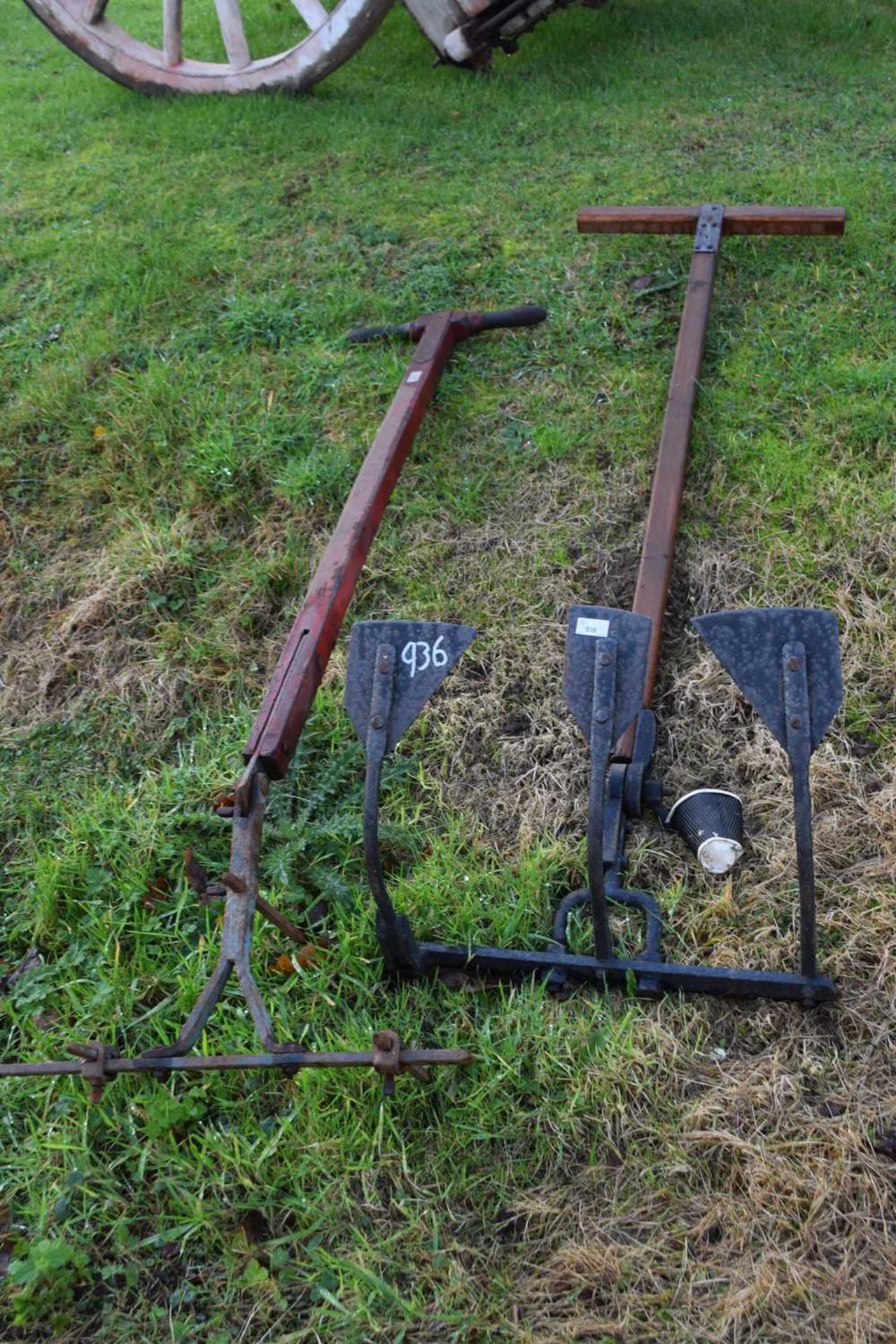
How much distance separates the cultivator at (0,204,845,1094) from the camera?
5.75ft

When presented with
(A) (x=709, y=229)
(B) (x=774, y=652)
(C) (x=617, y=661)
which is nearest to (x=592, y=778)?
(C) (x=617, y=661)

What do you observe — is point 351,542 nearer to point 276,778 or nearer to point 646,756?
point 276,778

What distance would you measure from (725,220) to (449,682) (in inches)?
80.7

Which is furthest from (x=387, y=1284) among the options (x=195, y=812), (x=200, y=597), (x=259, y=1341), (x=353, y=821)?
(x=200, y=597)

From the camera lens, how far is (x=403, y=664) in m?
1.88

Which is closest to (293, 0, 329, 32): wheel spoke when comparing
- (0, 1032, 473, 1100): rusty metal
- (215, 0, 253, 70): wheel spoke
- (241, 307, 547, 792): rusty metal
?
(215, 0, 253, 70): wheel spoke

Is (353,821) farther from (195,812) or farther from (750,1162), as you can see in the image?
(750,1162)

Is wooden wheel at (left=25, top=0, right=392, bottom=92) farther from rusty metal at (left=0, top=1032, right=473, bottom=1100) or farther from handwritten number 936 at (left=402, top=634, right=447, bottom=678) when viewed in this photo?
rusty metal at (left=0, top=1032, right=473, bottom=1100)

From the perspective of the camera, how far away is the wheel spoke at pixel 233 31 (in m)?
4.88

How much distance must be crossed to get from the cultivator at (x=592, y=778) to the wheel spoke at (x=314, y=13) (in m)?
3.36

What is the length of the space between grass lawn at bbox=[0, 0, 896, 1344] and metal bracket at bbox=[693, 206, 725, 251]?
0.71 feet

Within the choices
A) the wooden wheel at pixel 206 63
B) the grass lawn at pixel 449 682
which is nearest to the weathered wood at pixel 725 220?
the grass lawn at pixel 449 682

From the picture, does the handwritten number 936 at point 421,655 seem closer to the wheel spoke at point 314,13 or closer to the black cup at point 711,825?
the black cup at point 711,825

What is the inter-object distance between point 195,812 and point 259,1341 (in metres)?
1.10
